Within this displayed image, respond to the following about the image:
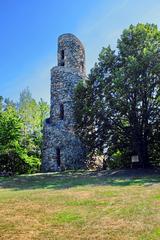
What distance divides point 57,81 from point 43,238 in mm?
24573

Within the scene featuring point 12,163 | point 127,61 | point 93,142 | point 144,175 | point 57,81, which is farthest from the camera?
point 57,81

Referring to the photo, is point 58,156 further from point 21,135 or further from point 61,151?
point 21,135

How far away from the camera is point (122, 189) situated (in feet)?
48.5

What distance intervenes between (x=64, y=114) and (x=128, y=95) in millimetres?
7757

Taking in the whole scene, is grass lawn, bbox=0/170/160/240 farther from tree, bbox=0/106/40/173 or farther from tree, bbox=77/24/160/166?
tree, bbox=0/106/40/173

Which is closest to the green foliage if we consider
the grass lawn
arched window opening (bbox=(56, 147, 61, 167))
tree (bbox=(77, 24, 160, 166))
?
arched window opening (bbox=(56, 147, 61, 167))

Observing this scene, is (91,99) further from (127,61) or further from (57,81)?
(57,81)

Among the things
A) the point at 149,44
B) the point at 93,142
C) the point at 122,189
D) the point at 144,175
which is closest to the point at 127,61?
the point at 149,44

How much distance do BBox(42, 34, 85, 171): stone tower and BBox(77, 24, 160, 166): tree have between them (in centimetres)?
329

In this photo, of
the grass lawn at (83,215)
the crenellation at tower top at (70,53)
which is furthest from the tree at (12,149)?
the grass lawn at (83,215)

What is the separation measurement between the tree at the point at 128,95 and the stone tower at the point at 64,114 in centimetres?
329

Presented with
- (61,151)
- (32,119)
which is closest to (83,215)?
(61,151)

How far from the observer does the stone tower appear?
97.6ft

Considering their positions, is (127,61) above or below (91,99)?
above
